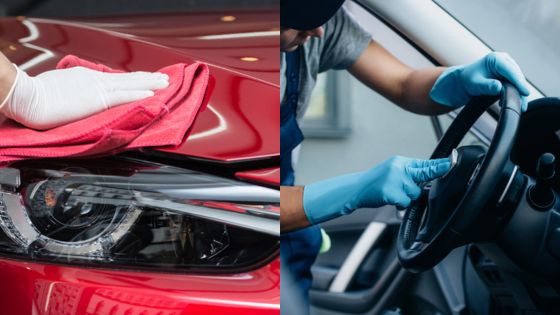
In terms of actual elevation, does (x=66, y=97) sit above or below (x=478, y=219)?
above

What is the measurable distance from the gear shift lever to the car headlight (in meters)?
0.35

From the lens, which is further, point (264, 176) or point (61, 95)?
point (61, 95)

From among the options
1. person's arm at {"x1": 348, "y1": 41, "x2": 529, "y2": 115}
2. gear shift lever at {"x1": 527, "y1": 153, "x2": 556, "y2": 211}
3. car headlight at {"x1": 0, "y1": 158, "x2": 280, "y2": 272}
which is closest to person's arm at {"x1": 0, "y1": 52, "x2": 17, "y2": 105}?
car headlight at {"x1": 0, "y1": 158, "x2": 280, "y2": 272}

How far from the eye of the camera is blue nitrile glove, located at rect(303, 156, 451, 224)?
0.73 metres

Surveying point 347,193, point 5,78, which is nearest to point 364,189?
point 347,193

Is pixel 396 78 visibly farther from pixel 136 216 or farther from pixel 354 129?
pixel 136 216

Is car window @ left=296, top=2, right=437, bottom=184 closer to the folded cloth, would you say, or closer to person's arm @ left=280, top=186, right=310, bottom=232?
person's arm @ left=280, top=186, right=310, bottom=232

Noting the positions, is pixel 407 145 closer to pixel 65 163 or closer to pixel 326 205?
pixel 326 205

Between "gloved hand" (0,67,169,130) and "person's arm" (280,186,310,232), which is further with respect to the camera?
"gloved hand" (0,67,169,130)

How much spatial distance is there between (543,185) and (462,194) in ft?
0.40

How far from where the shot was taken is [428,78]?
32.4 inches

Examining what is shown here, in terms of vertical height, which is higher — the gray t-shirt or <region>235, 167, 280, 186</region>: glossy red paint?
the gray t-shirt

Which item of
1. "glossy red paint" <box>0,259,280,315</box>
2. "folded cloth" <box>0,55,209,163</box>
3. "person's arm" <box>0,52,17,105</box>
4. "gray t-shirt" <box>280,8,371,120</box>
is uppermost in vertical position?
"gray t-shirt" <box>280,8,371,120</box>

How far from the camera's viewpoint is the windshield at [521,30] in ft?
2.54
